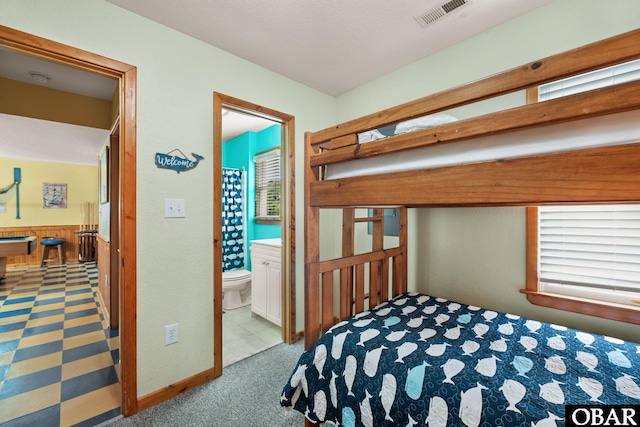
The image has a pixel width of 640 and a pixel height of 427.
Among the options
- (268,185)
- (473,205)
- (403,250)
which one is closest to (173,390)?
(403,250)

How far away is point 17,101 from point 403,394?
3.49 m

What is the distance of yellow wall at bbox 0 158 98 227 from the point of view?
18.1ft

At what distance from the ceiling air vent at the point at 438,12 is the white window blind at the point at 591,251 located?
4.32ft

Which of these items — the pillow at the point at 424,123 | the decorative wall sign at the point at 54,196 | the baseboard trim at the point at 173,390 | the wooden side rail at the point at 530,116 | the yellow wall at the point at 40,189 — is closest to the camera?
the wooden side rail at the point at 530,116

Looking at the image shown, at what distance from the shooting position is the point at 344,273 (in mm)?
1567

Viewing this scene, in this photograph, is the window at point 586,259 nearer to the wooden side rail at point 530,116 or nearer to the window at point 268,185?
the wooden side rail at point 530,116

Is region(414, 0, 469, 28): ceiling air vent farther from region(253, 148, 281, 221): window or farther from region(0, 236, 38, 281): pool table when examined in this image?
region(0, 236, 38, 281): pool table

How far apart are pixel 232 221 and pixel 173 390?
2439 mm

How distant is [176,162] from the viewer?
5.73ft

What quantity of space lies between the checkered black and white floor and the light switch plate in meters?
1.20

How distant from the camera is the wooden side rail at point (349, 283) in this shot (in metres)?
1.43

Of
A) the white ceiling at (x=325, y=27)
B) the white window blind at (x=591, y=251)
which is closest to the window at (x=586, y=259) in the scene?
the white window blind at (x=591, y=251)

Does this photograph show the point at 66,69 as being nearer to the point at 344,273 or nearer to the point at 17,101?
the point at 17,101

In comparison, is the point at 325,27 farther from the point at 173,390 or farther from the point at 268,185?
the point at 173,390
